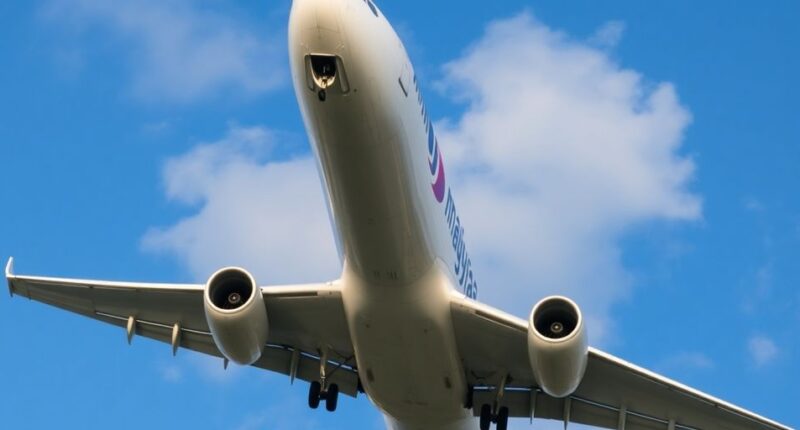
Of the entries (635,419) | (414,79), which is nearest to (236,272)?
(414,79)

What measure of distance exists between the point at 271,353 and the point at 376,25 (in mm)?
7874

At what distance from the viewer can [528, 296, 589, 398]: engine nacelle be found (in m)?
20.3

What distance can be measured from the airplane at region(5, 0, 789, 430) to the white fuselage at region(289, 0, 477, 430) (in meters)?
0.03

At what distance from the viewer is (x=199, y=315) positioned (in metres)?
24.0

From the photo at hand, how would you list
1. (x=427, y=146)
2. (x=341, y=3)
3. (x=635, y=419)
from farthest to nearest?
(x=635, y=419) → (x=427, y=146) → (x=341, y=3)

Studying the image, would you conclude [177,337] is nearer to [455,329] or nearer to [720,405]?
[455,329]

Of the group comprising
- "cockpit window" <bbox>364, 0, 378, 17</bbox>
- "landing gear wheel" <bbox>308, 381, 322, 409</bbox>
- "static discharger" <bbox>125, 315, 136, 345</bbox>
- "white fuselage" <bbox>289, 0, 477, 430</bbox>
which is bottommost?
"landing gear wheel" <bbox>308, 381, 322, 409</bbox>

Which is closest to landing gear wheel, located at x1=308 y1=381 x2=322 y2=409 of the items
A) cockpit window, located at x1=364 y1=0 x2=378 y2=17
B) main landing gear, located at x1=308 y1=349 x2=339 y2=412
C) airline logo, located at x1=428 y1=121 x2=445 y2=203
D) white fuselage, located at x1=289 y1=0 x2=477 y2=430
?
main landing gear, located at x1=308 y1=349 x2=339 y2=412

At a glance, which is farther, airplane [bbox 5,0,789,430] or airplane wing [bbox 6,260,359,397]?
airplane wing [bbox 6,260,359,397]

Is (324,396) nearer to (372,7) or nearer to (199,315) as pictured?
(199,315)

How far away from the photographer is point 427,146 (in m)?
21.2

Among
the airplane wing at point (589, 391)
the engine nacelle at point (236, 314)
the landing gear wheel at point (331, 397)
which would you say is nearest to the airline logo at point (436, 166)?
the airplane wing at point (589, 391)

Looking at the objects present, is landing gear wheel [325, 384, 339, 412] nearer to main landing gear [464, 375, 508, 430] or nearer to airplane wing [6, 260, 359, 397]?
airplane wing [6, 260, 359, 397]

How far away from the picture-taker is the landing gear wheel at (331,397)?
78.9 ft
